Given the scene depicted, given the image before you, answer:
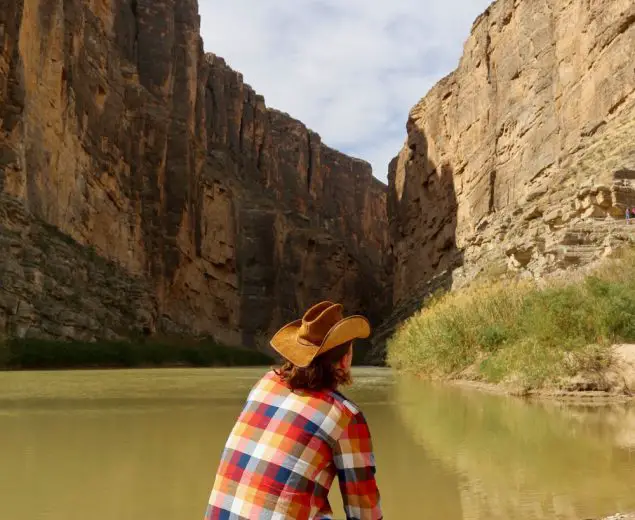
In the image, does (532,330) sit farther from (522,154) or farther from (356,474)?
(522,154)

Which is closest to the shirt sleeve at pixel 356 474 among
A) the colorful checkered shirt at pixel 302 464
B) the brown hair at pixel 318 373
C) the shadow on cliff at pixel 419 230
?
the colorful checkered shirt at pixel 302 464

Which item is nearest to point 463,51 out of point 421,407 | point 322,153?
point 421,407

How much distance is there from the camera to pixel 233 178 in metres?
72.0

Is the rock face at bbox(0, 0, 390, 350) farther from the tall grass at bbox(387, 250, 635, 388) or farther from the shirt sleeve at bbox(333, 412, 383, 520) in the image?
the shirt sleeve at bbox(333, 412, 383, 520)

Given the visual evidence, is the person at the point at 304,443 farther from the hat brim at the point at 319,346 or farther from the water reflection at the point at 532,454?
the water reflection at the point at 532,454

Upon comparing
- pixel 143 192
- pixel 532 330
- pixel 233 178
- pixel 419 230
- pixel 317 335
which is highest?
pixel 233 178

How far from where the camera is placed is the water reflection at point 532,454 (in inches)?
199

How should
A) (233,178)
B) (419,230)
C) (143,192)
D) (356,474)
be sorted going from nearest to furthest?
(356,474)
(143,192)
(419,230)
(233,178)

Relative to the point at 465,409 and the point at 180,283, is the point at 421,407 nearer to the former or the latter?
the point at 465,409

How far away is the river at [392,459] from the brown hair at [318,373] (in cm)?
258

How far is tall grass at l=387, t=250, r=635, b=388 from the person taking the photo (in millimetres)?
12711

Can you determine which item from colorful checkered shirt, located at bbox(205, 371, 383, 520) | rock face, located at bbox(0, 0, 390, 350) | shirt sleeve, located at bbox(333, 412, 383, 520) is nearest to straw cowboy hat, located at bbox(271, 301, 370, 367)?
colorful checkered shirt, located at bbox(205, 371, 383, 520)

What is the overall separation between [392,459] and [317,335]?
4.56 meters

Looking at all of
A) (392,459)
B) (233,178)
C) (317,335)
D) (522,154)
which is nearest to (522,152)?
(522,154)
